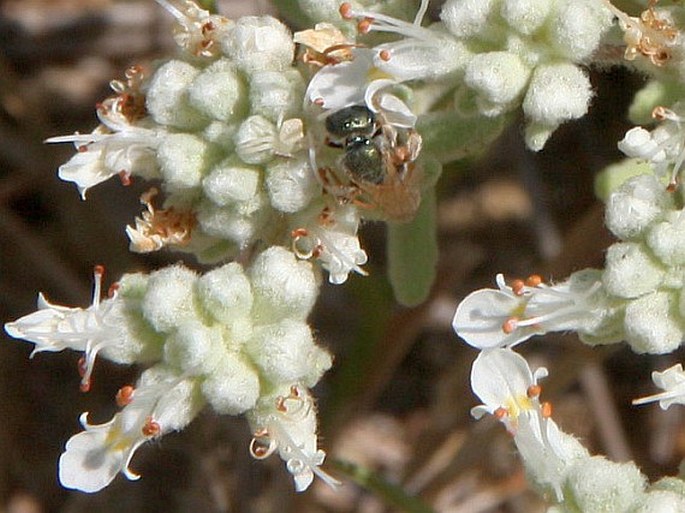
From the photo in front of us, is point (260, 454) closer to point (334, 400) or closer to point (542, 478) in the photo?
point (542, 478)

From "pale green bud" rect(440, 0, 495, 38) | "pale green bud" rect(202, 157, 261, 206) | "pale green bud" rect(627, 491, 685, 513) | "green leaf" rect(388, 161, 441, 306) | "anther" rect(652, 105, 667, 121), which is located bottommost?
"green leaf" rect(388, 161, 441, 306)

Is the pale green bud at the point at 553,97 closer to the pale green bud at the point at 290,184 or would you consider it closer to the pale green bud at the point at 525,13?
the pale green bud at the point at 525,13

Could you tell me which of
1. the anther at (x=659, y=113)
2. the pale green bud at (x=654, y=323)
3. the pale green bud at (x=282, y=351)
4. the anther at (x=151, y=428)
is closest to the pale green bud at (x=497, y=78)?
the anther at (x=659, y=113)

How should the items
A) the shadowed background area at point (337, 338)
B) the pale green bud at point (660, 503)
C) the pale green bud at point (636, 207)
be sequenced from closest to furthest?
1. the pale green bud at point (660, 503)
2. the pale green bud at point (636, 207)
3. the shadowed background area at point (337, 338)

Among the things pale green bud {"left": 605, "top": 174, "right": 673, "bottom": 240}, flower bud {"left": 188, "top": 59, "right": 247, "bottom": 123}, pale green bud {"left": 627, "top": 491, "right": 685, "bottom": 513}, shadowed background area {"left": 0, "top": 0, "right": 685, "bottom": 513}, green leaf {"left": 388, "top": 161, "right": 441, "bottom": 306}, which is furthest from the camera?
shadowed background area {"left": 0, "top": 0, "right": 685, "bottom": 513}

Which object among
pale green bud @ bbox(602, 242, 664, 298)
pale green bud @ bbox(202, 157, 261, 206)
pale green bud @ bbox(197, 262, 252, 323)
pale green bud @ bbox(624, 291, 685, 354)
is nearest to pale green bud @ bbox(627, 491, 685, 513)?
pale green bud @ bbox(624, 291, 685, 354)

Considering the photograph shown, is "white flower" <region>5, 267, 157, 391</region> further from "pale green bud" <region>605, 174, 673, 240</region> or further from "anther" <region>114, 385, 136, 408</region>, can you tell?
"pale green bud" <region>605, 174, 673, 240</region>
